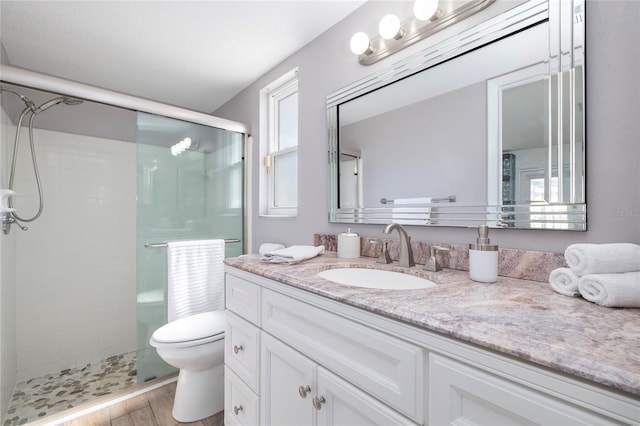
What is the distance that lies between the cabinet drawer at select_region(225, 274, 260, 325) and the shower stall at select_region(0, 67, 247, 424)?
0.80 metres

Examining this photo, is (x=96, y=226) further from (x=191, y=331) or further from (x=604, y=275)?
(x=604, y=275)

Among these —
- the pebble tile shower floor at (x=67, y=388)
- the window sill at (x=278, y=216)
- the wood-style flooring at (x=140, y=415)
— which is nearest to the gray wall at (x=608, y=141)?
the window sill at (x=278, y=216)

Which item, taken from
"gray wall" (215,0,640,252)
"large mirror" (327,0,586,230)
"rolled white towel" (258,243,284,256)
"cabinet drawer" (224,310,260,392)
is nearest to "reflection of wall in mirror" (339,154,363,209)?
"large mirror" (327,0,586,230)

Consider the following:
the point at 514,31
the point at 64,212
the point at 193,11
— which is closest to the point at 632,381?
the point at 514,31

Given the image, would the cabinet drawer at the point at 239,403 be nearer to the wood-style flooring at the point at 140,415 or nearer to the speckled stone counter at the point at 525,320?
the wood-style flooring at the point at 140,415

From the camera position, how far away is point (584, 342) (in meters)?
0.47

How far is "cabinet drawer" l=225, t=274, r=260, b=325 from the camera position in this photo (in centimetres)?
116

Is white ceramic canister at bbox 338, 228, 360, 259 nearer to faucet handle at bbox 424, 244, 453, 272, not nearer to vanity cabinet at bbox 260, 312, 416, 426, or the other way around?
faucet handle at bbox 424, 244, 453, 272

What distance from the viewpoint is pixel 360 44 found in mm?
1407

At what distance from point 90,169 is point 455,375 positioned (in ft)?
9.23

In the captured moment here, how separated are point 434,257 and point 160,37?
6.31 ft

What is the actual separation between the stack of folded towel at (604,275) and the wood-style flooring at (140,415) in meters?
1.70

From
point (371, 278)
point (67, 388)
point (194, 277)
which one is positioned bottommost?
point (67, 388)

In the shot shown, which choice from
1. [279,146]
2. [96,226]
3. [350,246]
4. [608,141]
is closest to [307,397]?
[350,246]
